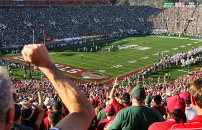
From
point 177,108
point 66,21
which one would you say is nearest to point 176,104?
point 177,108

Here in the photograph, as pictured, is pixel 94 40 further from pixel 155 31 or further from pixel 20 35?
pixel 155 31

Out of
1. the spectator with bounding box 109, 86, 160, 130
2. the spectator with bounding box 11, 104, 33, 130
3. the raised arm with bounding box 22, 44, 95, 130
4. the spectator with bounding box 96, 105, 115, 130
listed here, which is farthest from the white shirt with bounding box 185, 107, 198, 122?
the spectator with bounding box 11, 104, 33, 130

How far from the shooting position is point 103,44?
45.7 m

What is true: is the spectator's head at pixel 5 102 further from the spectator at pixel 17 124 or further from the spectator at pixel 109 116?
the spectator at pixel 109 116

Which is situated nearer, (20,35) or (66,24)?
(20,35)

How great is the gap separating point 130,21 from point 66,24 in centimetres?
Answer: 2154

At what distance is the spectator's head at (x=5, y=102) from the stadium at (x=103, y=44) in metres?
2.27

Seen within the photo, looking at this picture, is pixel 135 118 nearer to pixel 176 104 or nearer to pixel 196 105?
pixel 176 104

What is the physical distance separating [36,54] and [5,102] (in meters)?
0.47

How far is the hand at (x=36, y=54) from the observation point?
1747 millimetres

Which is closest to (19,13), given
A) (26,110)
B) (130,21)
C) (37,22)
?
(37,22)

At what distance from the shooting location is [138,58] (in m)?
34.6

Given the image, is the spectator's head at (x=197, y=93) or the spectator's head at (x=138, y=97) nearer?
the spectator's head at (x=197, y=93)

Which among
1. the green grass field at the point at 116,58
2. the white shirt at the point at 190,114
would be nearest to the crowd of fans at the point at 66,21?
the green grass field at the point at 116,58
